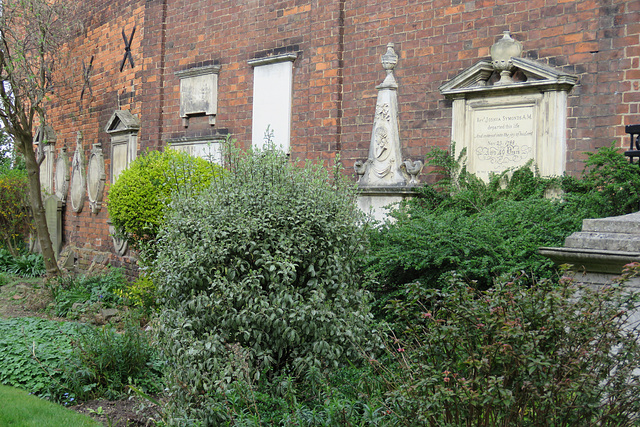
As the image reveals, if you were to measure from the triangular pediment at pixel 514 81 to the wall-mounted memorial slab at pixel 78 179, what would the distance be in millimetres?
9600

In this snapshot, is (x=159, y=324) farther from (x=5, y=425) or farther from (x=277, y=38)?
(x=277, y=38)

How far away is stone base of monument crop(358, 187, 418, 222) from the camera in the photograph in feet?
26.2

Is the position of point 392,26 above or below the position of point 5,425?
above

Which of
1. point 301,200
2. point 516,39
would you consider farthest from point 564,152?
point 301,200

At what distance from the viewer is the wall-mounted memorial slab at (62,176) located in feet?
50.8

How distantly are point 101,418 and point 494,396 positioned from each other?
355 cm

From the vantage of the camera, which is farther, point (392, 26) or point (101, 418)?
point (392, 26)

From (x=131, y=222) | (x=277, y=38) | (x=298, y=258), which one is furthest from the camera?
(x=277, y=38)

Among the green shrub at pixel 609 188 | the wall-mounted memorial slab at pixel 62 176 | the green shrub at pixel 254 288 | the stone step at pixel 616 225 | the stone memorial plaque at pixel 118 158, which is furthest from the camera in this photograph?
the wall-mounted memorial slab at pixel 62 176

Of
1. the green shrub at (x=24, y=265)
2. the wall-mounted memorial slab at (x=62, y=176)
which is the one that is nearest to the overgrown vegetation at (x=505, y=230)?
the green shrub at (x=24, y=265)

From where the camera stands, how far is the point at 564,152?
22.7ft

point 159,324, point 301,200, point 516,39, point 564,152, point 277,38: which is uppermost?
point 277,38

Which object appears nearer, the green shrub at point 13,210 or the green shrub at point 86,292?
the green shrub at point 86,292

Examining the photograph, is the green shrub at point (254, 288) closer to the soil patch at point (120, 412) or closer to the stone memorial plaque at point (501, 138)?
the soil patch at point (120, 412)
